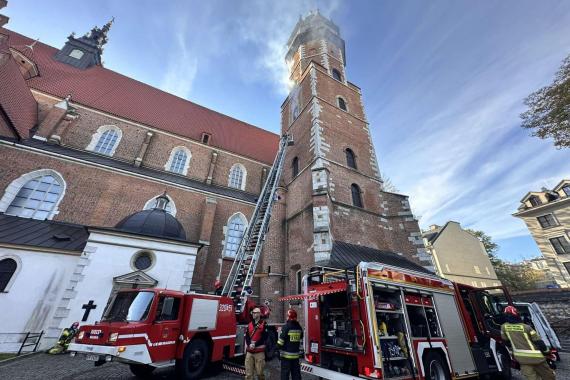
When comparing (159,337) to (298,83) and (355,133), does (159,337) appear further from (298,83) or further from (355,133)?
(298,83)

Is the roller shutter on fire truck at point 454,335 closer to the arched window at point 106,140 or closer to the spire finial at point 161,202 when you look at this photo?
the spire finial at point 161,202

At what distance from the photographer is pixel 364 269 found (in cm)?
525

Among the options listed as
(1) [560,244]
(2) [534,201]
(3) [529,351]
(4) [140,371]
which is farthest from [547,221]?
(4) [140,371]

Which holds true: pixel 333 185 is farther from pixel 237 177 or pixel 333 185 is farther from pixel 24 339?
pixel 24 339

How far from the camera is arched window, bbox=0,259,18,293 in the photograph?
9203 mm

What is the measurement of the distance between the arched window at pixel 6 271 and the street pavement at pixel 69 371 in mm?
3306

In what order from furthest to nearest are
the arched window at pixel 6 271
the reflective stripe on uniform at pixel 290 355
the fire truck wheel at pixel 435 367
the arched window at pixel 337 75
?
the arched window at pixel 337 75 < the arched window at pixel 6 271 < the fire truck wheel at pixel 435 367 < the reflective stripe on uniform at pixel 290 355

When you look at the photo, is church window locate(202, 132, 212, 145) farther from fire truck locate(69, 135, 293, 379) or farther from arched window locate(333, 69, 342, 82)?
fire truck locate(69, 135, 293, 379)

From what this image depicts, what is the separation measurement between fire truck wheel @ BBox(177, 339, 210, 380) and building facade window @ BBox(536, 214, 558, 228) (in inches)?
1455

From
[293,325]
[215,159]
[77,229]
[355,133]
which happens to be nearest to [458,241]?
[355,133]

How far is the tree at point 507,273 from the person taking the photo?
31.3 metres

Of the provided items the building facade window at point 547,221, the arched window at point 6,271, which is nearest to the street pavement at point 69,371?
the arched window at point 6,271

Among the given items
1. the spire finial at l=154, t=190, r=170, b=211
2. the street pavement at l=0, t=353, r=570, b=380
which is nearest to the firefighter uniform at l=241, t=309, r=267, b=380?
the street pavement at l=0, t=353, r=570, b=380

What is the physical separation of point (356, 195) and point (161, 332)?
11771 mm
